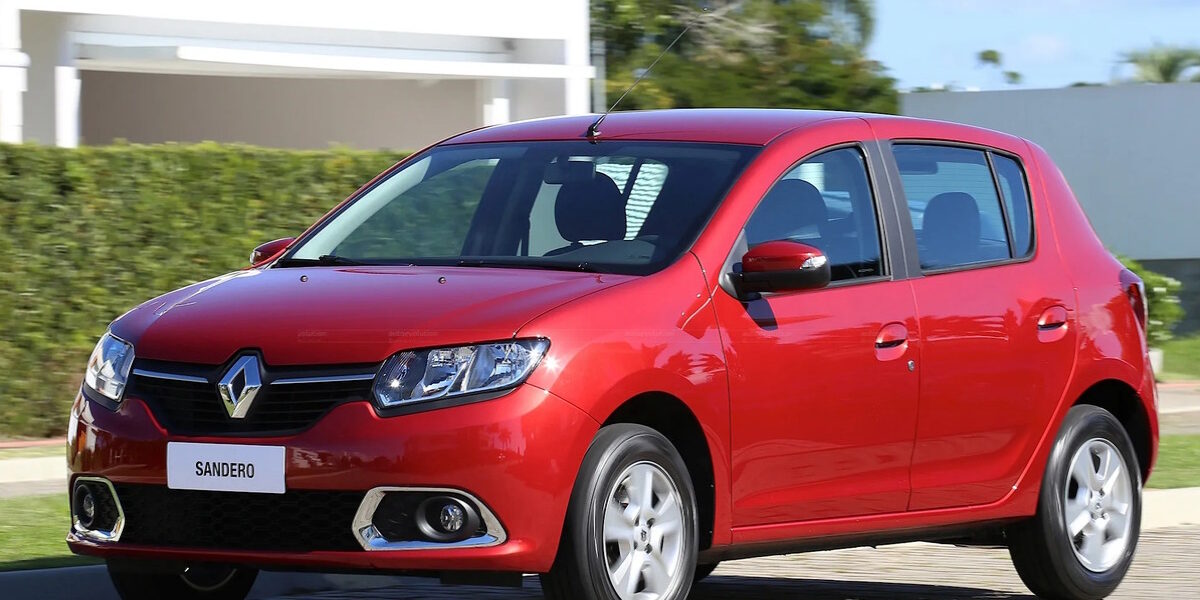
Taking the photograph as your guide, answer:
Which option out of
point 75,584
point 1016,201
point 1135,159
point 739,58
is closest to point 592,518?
point 75,584

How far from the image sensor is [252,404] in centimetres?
548

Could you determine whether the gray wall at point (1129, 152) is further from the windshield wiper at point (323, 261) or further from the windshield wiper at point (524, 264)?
the windshield wiper at point (524, 264)

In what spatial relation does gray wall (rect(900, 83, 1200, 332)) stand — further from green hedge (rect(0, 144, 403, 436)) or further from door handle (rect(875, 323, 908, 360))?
door handle (rect(875, 323, 908, 360))

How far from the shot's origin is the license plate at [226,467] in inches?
213

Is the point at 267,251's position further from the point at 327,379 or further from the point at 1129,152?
the point at 1129,152

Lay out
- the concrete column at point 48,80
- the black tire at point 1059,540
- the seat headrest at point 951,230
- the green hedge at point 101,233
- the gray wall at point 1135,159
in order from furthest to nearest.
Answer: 1. the gray wall at point 1135,159
2. the concrete column at point 48,80
3. the green hedge at point 101,233
4. the black tire at point 1059,540
5. the seat headrest at point 951,230

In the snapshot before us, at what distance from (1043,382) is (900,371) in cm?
87

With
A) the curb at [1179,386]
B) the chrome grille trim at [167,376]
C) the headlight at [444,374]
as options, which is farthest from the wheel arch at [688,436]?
the curb at [1179,386]

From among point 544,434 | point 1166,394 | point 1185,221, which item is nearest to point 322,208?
point 1166,394

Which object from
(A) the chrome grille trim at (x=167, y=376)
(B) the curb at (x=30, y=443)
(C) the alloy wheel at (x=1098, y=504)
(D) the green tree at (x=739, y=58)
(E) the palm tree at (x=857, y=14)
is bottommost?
(B) the curb at (x=30, y=443)

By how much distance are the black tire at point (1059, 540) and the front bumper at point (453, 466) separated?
2523mm

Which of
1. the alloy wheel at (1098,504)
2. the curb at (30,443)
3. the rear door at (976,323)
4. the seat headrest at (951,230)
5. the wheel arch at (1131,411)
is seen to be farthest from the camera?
the curb at (30,443)

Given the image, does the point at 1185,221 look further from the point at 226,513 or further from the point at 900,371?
the point at 226,513

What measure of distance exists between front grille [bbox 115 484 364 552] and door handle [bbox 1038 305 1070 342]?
2.95m
